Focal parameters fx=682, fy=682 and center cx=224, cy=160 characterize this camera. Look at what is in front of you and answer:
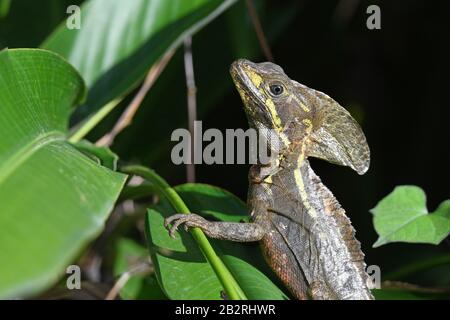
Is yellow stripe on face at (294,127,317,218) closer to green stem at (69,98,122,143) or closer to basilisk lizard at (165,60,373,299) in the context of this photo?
basilisk lizard at (165,60,373,299)

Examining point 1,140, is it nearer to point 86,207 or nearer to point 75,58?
point 86,207

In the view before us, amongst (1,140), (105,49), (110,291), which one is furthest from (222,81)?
(1,140)

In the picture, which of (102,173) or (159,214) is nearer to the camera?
(102,173)

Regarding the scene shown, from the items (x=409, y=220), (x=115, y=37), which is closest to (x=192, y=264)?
(x=409, y=220)

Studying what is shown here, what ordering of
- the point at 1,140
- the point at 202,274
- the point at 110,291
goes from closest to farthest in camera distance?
the point at 1,140 → the point at 202,274 → the point at 110,291

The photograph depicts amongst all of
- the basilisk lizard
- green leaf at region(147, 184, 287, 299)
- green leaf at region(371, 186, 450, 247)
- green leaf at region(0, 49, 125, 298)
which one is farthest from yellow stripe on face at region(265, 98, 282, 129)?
green leaf at region(0, 49, 125, 298)
